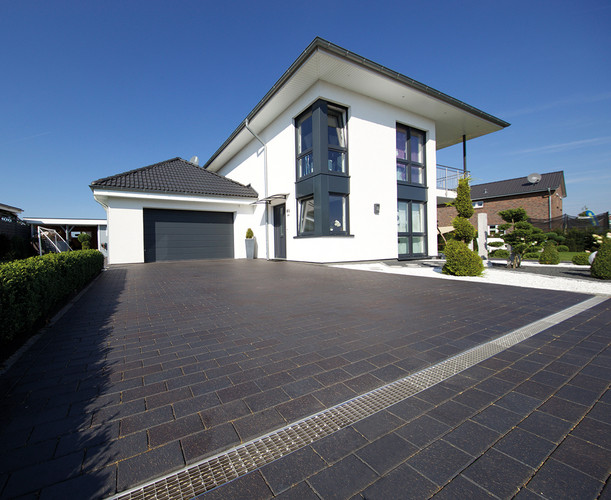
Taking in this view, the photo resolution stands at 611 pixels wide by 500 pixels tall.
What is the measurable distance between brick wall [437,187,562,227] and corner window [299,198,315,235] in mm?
19625

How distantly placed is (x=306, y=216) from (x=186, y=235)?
252 inches

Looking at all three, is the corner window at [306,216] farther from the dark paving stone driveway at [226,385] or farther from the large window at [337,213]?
the dark paving stone driveway at [226,385]

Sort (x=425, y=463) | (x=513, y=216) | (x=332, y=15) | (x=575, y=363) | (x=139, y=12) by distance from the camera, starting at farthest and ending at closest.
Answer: (x=513, y=216)
(x=332, y=15)
(x=139, y=12)
(x=575, y=363)
(x=425, y=463)

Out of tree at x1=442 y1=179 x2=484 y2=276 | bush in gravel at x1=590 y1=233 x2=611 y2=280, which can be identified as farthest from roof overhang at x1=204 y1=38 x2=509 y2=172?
bush in gravel at x1=590 y1=233 x2=611 y2=280

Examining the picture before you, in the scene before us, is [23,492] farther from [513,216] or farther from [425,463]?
[513,216]

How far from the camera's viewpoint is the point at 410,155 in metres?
12.8

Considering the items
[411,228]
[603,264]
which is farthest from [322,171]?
[603,264]

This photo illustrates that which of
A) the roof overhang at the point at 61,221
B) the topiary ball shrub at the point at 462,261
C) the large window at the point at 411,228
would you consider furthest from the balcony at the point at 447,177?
the roof overhang at the point at 61,221

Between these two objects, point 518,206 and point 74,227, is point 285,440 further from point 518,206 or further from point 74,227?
point 518,206

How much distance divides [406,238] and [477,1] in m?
8.42

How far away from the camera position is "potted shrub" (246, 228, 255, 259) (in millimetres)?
13930

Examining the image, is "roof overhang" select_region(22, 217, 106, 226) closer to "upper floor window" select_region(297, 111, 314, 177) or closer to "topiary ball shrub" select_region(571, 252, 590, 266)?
"upper floor window" select_region(297, 111, 314, 177)

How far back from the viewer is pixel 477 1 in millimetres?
8398

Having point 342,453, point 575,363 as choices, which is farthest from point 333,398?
point 575,363
